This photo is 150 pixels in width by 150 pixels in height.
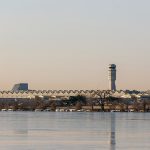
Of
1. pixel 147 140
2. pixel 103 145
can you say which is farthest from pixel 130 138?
pixel 103 145

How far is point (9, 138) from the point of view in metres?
46.2

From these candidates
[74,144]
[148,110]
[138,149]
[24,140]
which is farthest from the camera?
[148,110]

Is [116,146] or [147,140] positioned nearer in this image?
[116,146]

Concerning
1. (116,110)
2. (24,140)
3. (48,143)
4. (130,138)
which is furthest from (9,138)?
(116,110)

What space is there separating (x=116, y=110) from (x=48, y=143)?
14912 centimetres

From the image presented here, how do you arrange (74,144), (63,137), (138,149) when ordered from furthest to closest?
(63,137), (74,144), (138,149)

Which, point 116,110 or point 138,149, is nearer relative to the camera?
point 138,149

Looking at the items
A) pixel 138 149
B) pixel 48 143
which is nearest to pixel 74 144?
pixel 48 143

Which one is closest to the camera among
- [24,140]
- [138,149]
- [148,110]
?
[138,149]

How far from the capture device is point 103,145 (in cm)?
4153

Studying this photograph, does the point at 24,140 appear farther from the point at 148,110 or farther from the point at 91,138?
the point at 148,110

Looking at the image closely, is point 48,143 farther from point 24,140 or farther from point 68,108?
point 68,108

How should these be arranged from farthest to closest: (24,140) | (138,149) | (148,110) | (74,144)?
(148,110)
(24,140)
(74,144)
(138,149)

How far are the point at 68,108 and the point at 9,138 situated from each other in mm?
153101
